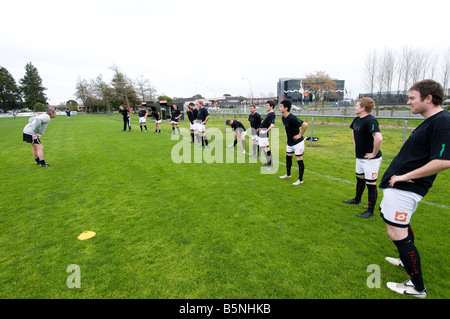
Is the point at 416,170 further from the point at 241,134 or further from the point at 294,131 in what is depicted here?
the point at 241,134

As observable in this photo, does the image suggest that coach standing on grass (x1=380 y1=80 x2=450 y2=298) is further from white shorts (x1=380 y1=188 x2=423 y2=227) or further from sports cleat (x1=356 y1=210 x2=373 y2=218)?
sports cleat (x1=356 y1=210 x2=373 y2=218)

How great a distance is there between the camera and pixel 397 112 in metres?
26.2

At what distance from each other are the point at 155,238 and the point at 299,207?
2.79m

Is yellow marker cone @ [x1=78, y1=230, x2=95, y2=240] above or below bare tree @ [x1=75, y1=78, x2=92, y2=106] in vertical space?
below

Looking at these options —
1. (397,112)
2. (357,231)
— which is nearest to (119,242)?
(357,231)

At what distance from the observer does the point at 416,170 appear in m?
Result: 2.08

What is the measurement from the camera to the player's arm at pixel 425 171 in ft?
6.31

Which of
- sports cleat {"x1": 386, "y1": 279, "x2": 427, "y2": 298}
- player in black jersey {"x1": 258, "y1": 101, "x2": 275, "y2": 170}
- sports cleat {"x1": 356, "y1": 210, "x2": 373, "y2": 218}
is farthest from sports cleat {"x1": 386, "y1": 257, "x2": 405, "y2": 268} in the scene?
player in black jersey {"x1": 258, "y1": 101, "x2": 275, "y2": 170}

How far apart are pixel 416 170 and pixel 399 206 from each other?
0.45 meters

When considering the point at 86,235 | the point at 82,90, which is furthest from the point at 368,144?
the point at 82,90

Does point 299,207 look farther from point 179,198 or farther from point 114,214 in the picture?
point 114,214

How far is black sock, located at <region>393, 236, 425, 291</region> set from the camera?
2.29m

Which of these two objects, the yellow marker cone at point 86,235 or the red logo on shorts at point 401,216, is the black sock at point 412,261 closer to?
the red logo on shorts at point 401,216

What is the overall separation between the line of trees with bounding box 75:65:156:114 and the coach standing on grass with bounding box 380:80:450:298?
66725mm
